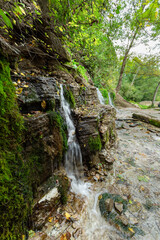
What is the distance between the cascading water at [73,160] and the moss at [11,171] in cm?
154

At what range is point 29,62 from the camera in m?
3.47

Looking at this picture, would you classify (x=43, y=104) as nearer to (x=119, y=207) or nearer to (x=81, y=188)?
(x=81, y=188)

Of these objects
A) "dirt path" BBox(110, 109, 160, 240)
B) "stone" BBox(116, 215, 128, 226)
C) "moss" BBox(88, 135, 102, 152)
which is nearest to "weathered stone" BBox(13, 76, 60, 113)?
"moss" BBox(88, 135, 102, 152)

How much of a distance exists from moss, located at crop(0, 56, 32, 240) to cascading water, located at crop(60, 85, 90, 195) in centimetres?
154

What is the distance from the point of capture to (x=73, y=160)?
3.33m

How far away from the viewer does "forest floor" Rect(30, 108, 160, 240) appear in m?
2.08

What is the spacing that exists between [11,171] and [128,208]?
302 centimetres

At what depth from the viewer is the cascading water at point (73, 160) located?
3.11 meters

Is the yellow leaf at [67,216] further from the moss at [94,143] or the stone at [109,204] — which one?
the moss at [94,143]

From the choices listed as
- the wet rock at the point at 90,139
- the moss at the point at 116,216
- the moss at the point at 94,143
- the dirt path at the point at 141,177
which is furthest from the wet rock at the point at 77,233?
the moss at the point at 94,143

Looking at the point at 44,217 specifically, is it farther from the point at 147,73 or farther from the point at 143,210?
the point at 147,73

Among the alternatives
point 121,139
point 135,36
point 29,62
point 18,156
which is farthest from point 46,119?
point 135,36

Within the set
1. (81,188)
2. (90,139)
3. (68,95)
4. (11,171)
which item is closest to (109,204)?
(81,188)

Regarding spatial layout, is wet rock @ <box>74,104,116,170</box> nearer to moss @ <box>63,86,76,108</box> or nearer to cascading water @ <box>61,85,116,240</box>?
cascading water @ <box>61,85,116,240</box>
